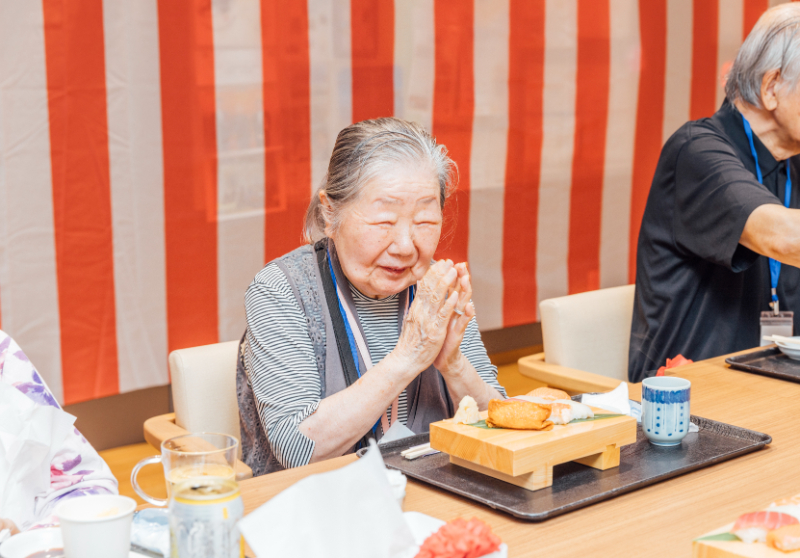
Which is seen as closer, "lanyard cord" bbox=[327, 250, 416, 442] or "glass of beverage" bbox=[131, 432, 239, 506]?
"glass of beverage" bbox=[131, 432, 239, 506]

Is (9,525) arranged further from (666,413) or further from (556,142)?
(556,142)

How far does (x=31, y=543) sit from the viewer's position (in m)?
1.02

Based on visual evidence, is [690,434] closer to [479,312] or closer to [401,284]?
[401,284]

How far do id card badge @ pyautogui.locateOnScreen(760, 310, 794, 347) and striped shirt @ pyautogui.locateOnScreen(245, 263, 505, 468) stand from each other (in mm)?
1049

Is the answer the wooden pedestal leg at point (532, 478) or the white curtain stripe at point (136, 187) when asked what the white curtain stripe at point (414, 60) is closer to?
the white curtain stripe at point (136, 187)

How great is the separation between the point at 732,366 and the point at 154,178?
5.34ft

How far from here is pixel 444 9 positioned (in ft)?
9.68

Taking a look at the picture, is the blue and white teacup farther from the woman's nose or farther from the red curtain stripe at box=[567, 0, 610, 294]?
the red curtain stripe at box=[567, 0, 610, 294]

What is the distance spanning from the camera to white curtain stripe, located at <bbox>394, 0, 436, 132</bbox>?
112 inches

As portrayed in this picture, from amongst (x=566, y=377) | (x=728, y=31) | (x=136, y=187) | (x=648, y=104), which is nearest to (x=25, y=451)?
(x=136, y=187)

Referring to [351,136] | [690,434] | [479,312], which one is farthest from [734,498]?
[479,312]

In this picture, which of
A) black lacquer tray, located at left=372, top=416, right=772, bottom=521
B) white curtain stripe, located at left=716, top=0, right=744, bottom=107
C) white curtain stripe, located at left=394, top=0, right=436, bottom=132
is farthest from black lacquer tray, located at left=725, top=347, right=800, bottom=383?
white curtain stripe, located at left=716, top=0, right=744, bottom=107

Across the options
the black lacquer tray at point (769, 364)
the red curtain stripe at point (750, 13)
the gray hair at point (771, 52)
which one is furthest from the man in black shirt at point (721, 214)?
the red curtain stripe at point (750, 13)

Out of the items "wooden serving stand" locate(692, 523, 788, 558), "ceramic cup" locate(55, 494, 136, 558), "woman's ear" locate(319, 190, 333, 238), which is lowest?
"wooden serving stand" locate(692, 523, 788, 558)
